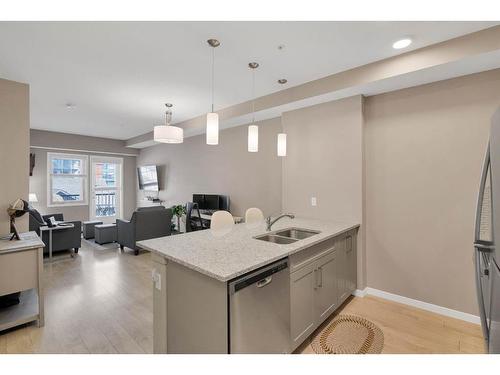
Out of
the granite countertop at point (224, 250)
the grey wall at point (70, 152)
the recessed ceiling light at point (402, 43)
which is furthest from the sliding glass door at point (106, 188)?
the recessed ceiling light at point (402, 43)

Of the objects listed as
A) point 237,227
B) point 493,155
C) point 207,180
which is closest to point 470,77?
point 493,155

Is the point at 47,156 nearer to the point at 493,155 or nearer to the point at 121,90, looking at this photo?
→ the point at 121,90

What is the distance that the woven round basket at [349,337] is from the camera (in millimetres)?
2033

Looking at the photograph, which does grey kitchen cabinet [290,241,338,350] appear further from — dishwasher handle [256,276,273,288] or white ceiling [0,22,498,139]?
white ceiling [0,22,498,139]

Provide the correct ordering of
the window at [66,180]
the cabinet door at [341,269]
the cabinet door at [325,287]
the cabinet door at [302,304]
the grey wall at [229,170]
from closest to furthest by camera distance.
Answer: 1. the cabinet door at [302,304]
2. the cabinet door at [325,287]
3. the cabinet door at [341,269]
4. the grey wall at [229,170]
5. the window at [66,180]

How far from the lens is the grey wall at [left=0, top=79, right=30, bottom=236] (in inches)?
110

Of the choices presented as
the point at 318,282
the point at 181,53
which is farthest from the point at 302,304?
the point at 181,53

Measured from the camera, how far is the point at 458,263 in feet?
8.20

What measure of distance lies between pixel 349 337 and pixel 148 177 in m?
6.56

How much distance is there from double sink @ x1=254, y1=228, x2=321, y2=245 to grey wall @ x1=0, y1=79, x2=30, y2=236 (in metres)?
2.90

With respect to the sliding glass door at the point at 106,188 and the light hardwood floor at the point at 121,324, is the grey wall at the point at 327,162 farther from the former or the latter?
the sliding glass door at the point at 106,188

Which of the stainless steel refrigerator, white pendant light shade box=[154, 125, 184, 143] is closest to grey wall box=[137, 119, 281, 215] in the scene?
white pendant light shade box=[154, 125, 184, 143]

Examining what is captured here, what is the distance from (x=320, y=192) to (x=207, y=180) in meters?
3.00

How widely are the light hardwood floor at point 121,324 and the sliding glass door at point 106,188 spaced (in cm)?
405
